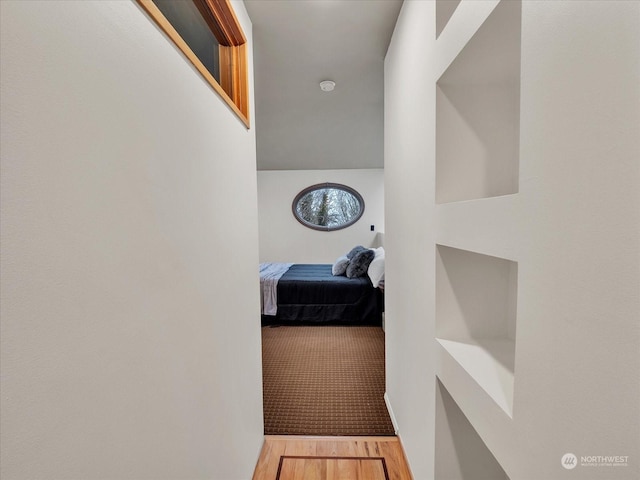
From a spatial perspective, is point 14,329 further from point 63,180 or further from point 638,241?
point 638,241

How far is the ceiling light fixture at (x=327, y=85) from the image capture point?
260 centimetres

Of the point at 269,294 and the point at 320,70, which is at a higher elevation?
the point at 320,70

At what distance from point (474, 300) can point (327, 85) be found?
2.25 meters

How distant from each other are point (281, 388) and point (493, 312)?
185 cm

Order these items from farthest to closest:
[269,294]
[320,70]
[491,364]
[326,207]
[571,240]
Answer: [326,207] → [269,294] → [320,70] → [491,364] → [571,240]

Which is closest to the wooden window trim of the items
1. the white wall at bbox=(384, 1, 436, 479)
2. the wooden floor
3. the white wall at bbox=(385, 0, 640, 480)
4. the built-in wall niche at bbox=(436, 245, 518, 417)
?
the white wall at bbox=(384, 1, 436, 479)

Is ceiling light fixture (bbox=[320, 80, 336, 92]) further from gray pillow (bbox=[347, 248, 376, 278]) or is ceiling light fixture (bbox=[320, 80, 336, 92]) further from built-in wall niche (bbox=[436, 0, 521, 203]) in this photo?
gray pillow (bbox=[347, 248, 376, 278])

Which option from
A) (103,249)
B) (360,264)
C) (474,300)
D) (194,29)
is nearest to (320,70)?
(194,29)

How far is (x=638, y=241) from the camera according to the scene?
1.33 feet

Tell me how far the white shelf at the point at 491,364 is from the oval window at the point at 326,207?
482cm

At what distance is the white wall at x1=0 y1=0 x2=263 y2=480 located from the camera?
42 cm

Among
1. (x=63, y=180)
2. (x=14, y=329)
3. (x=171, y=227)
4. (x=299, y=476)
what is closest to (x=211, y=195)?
(x=171, y=227)

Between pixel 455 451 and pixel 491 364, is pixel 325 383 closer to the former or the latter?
pixel 455 451

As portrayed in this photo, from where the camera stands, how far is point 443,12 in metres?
1.08
